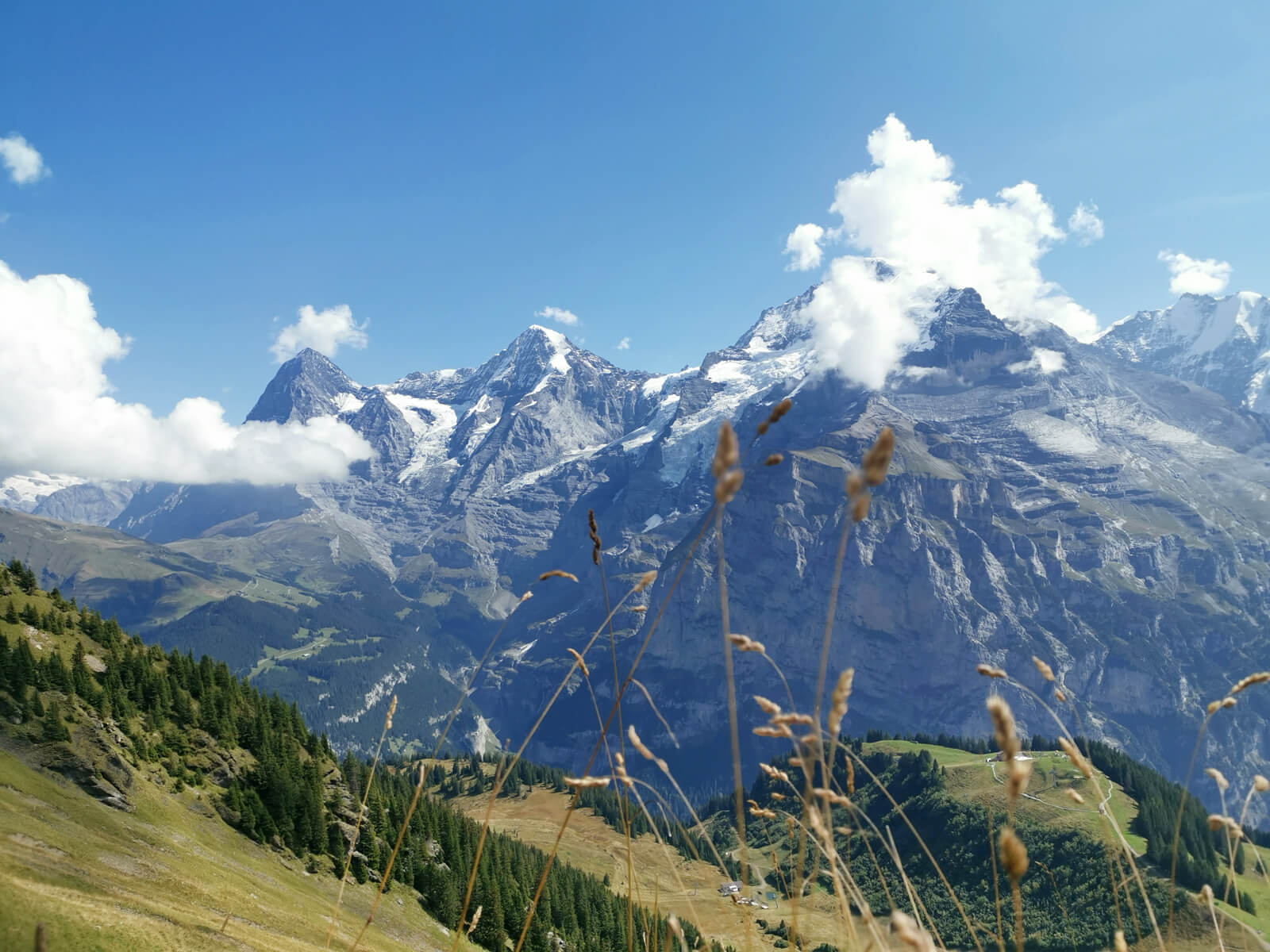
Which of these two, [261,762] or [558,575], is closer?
[558,575]

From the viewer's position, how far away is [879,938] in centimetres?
341

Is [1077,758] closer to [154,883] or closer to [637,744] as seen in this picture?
[637,744]

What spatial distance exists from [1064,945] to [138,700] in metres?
118

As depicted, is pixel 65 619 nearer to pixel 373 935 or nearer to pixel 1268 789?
pixel 373 935

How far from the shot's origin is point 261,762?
5531cm

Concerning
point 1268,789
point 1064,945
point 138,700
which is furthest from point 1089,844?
point 1268,789

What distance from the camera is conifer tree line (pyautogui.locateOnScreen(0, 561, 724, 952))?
152ft

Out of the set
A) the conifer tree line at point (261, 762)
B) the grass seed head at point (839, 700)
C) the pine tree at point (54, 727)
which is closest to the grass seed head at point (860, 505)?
the grass seed head at point (839, 700)

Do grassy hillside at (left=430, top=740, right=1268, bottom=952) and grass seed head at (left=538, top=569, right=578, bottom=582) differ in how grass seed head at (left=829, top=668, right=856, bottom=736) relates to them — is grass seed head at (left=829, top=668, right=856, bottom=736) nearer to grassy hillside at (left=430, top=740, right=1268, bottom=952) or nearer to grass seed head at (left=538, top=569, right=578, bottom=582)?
grass seed head at (left=538, top=569, right=578, bottom=582)

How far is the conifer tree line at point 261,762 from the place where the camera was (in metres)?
46.3

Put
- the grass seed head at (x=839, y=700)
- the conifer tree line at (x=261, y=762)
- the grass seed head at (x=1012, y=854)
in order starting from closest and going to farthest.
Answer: the grass seed head at (x=1012, y=854) → the grass seed head at (x=839, y=700) → the conifer tree line at (x=261, y=762)

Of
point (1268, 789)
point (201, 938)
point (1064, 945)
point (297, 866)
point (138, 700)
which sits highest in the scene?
point (1268, 789)

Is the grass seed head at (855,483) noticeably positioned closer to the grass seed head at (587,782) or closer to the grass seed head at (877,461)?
the grass seed head at (877,461)

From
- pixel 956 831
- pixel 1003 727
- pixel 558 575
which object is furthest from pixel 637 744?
pixel 956 831
